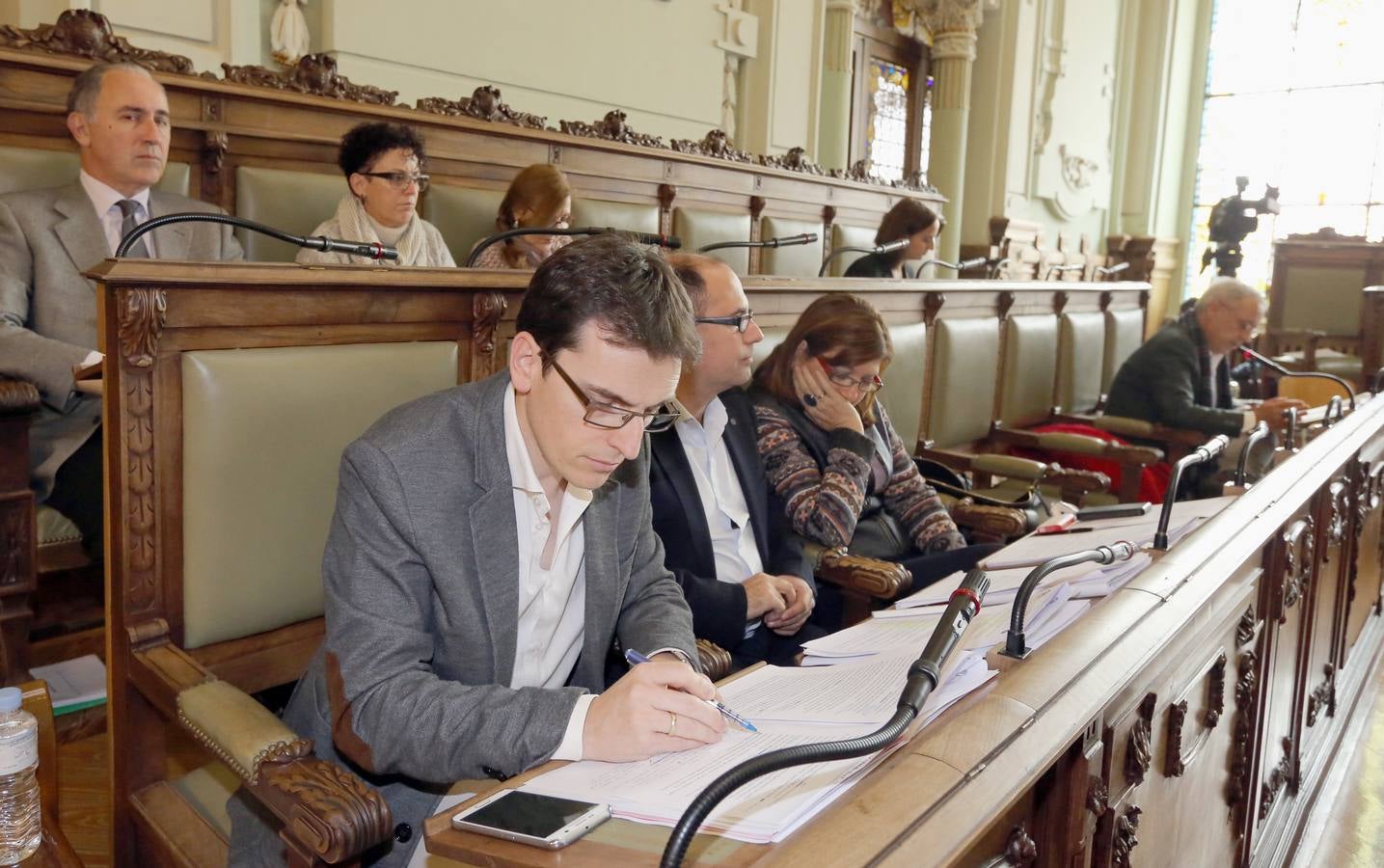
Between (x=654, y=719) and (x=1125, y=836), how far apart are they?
1.93ft

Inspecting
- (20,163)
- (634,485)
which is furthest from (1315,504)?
(20,163)

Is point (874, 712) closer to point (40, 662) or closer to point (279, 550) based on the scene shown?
point (279, 550)

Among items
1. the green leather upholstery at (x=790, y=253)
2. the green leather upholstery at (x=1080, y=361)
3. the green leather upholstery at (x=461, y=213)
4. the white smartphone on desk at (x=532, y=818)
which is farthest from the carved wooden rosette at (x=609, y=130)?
the white smartphone on desk at (x=532, y=818)

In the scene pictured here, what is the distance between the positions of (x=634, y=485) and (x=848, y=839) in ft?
2.40

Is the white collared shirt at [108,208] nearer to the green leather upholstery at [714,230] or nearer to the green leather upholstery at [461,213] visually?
the green leather upholstery at [461,213]

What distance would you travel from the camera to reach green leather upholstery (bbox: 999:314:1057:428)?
3488mm

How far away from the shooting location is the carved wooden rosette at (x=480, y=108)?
3.24 m

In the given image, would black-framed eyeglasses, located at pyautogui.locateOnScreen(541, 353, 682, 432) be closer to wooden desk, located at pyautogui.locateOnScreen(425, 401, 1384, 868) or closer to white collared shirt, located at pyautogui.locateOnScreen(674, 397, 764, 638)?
wooden desk, located at pyautogui.locateOnScreen(425, 401, 1384, 868)

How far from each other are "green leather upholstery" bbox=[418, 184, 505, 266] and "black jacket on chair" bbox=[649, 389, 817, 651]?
1.50m

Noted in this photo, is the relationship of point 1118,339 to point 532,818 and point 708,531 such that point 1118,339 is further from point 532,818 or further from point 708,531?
point 532,818

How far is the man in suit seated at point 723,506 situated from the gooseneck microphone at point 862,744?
2.38ft

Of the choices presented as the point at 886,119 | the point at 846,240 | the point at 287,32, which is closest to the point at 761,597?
the point at 287,32

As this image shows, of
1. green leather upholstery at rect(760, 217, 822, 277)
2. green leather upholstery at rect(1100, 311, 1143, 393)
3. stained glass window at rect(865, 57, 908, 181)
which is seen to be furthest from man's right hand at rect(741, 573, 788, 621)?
stained glass window at rect(865, 57, 908, 181)

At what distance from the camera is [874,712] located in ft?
2.93
